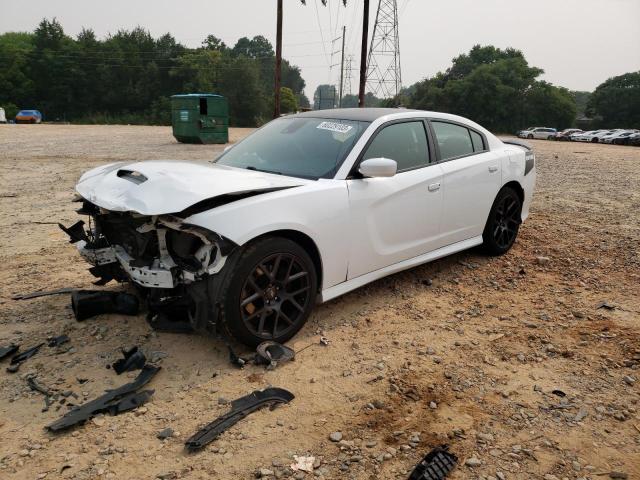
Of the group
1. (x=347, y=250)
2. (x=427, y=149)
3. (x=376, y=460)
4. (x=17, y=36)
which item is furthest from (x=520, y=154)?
(x=17, y=36)

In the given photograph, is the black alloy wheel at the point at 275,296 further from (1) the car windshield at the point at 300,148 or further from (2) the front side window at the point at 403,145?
(2) the front side window at the point at 403,145

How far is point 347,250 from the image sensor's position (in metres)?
3.74

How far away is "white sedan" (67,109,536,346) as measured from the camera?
3.12 m

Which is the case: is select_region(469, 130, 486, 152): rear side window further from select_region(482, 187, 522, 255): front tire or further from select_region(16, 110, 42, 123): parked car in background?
select_region(16, 110, 42, 123): parked car in background

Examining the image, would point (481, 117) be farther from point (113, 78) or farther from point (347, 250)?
point (347, 250)

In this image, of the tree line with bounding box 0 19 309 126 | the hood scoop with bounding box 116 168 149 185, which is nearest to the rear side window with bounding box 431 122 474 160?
the hood scoop with bounding box 116 168 149 185

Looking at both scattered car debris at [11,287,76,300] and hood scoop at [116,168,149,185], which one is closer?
hood scoop at [116,168,149,185]

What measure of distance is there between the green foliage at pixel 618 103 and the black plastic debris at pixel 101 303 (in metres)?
78.7

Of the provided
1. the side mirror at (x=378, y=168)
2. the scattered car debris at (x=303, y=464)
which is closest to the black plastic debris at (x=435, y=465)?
the scattered car debris at (x=303, y=464)

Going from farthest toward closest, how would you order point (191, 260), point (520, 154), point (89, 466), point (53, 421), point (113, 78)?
1. point (113, 78)
2. point (520, 154)
3. point (191, 260)
4. point (53, 421)
5. point (89, 466)

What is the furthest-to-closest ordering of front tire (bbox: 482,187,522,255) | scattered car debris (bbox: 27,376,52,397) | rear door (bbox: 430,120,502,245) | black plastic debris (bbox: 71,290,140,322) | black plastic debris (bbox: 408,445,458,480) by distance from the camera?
1. front tire (bbox: 482,187,522,255)
2. rear door (bbox: 430,120,502,245)
3. black plastic debris (bbox: 71,290,140,322)
4. scattered car debris (bbox: 27,376,52,397)
5. black plastic debris (bbox: 408,445,458,480)

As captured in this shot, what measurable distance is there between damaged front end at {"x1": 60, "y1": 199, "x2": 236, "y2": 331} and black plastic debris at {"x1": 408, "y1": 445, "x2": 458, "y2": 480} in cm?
150

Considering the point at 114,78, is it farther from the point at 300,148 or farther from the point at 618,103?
the point at 300,148

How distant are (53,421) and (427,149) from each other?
3.55 meters
